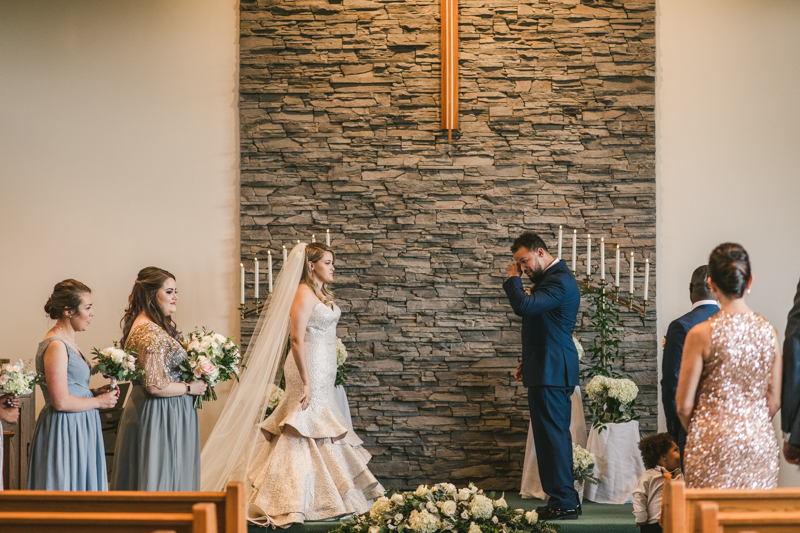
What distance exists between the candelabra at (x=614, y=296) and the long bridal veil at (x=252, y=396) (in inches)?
83.6

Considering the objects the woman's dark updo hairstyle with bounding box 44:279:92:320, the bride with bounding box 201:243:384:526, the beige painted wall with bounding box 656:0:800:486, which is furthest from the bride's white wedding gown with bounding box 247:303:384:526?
the beige painted wall with bounding box 656:0:800:486

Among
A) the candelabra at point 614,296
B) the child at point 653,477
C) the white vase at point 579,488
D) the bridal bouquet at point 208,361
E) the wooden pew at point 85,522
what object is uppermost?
the candelabra at point 614,296

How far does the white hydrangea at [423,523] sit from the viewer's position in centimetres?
337

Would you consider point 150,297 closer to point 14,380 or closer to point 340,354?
point 14,380

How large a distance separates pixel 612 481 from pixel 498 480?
3.03ft

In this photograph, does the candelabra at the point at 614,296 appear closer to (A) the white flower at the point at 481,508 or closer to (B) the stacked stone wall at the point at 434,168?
(B) the stacked stone wall at the point at 434,168

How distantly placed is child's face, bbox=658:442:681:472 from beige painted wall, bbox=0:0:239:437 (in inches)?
129

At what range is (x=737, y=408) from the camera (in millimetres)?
2619

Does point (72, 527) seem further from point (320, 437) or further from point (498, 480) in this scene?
point (498, 480)

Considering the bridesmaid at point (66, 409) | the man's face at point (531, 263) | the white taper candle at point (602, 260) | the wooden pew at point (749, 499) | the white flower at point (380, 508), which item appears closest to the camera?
the wooden pew at point (749, 499)

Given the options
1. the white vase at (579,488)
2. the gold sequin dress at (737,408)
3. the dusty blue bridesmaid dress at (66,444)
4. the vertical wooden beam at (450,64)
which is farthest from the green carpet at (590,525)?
the vertical wooden beam at (450,64)

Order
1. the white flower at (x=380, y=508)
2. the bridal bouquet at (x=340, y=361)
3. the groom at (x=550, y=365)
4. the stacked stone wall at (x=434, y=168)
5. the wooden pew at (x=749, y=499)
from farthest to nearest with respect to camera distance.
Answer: the stacked stone wall at (x=434, y=168), the bridal bouquet at (x=340, y=361), the groom at (x=550, y=365), the white flower at (x=380, y=508), the wooden pew at (x=749, y=499)

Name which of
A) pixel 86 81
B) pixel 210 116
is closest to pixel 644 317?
pixel 210 116

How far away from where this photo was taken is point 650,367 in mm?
5148
